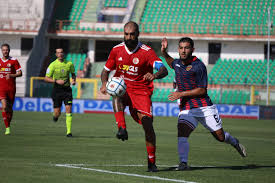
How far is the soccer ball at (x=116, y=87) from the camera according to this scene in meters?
8.43

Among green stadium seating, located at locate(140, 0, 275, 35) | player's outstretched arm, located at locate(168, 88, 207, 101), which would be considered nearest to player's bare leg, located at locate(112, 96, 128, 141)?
player's outstretched arm, located at locate(168, 88, 207, 101)

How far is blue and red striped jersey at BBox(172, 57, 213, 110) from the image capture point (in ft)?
29.2

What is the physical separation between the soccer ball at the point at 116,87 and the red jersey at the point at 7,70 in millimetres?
7377

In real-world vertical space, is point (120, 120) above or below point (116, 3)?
below

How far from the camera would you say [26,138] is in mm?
14352

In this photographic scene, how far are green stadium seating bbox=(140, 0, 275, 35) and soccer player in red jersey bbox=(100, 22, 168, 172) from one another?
3345cm

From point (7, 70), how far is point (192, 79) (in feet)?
25.4

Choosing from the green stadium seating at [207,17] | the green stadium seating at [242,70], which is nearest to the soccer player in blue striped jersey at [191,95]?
the green stadium seating at [242,70]

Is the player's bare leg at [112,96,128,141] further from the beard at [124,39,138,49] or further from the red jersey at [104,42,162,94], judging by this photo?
the beard at [124,39,138,49]

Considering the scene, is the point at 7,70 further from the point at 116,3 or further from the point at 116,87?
the point at 116,3

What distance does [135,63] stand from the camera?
8.63 m

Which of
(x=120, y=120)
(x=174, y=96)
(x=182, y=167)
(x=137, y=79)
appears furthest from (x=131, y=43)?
(x=182, y=167)

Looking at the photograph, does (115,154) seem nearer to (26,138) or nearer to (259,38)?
(26,138)

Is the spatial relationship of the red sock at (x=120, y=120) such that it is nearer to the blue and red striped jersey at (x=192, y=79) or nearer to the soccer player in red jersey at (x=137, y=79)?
the soccer player in red jersey at (x=137, y=79)
